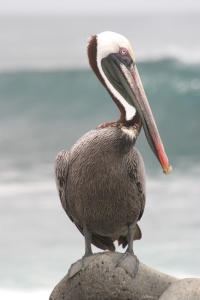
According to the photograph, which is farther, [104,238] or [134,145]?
[104,238]

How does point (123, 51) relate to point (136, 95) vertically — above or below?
above

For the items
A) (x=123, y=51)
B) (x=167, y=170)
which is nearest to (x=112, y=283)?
(x=167, y=170)

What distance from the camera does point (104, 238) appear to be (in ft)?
34.4

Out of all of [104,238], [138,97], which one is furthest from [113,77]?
[104,238]

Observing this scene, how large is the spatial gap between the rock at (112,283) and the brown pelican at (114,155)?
0.11m

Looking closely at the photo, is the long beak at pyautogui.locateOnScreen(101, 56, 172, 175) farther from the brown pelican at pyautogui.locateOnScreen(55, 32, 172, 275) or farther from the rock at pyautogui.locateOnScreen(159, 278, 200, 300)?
the rock at pyautogui.locateOnScreen(159, 278, 200, 300)

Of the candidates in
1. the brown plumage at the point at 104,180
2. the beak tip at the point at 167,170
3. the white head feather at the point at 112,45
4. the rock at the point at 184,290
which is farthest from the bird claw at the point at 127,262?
the white head feather at the point at 112,45

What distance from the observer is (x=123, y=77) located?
9.74m

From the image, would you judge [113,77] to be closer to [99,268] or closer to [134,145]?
[134,145]

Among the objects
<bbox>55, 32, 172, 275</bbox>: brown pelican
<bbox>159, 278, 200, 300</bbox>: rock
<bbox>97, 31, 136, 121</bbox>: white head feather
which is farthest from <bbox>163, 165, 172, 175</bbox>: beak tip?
<bbox>159, 278, 200, 300</bbox>: rock

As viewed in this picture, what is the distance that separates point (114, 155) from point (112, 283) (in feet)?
4.26

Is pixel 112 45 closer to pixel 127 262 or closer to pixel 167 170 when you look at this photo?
pixel 167 170

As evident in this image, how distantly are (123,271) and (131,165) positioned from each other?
1077 mm

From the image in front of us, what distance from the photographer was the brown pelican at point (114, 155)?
31.7 ft
